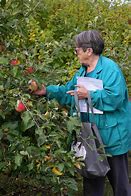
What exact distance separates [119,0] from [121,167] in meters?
3.98

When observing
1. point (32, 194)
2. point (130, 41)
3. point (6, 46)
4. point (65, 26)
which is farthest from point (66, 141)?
point (130, 41)

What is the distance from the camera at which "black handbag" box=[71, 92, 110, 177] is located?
3.53 metres

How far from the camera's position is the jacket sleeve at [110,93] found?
3.62 m

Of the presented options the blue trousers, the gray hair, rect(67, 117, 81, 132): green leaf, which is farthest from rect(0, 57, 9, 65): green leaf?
the blue trousers

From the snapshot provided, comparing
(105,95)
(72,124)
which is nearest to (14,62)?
(72,124)

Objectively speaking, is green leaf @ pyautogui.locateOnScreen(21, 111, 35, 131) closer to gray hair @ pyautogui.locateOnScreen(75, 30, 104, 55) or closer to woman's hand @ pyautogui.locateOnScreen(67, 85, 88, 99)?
woman's hand @ pyautogui.locateOnScreen(67, 85, 88, 99)

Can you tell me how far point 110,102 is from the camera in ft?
11.9

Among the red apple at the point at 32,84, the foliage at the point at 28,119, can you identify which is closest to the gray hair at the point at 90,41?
the foliage at the point at 28,119

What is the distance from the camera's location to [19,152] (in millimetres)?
2951

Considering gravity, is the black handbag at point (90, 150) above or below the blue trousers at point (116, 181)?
above

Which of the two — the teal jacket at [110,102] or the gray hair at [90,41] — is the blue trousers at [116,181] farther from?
the gray hair at [90,41]

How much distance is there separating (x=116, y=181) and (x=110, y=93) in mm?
743

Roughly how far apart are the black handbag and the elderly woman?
90mm

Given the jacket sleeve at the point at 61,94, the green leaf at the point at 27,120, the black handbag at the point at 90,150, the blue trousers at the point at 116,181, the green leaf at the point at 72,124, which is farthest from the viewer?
the blue trousers at the point at 116,181
